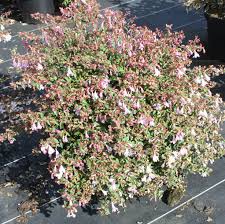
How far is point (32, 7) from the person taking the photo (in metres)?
6.14

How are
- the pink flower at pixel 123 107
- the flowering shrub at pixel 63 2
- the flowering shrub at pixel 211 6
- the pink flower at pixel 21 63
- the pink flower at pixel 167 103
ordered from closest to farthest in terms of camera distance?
1. the pink flower at pixel 123 107
2. the pink flower at pixel 167 103
3. the pink flower at pixel 21 63
4. the flowering shrub at pixel 211 6
5. the flowering shrub at pixel 63 2

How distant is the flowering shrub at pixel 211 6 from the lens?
466 cm

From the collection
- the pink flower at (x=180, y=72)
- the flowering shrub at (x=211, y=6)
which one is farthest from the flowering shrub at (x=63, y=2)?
the pink flower at (x=180, y=72)

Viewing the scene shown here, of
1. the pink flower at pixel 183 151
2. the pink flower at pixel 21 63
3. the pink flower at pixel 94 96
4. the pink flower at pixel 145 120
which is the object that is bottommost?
the pink flower at pixel 183 151

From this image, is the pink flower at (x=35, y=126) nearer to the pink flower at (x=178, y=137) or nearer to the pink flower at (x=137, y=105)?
the pink flower at (x=137, y=105)

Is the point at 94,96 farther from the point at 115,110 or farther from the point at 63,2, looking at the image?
the point at 63,2

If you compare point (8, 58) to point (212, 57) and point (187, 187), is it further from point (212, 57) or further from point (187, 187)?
point (187, 187)

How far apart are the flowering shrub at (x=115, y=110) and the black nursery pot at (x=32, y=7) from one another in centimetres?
345

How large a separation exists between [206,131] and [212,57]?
7.23 feet

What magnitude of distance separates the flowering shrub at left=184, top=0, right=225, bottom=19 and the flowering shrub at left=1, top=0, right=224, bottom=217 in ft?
6.45

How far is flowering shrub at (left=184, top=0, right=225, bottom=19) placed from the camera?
4656 mm

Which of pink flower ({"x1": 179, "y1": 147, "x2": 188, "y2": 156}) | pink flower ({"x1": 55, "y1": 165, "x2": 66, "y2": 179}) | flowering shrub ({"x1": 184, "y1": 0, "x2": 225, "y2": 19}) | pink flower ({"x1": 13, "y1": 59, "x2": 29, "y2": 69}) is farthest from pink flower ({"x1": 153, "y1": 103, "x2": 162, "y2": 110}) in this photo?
flowering shrub ({"x1": 184, "y1": 0, "x2": 225, "y2": 19})

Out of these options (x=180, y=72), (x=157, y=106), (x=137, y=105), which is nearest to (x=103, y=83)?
(x=137, y=105)

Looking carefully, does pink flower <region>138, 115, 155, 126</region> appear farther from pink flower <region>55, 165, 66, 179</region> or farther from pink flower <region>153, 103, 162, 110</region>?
pink flower <region>55, 165, 66, 179</region>
